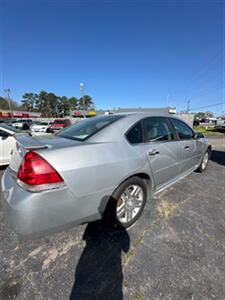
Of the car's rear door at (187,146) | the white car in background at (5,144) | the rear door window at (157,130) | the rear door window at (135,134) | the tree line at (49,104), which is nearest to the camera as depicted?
the rear door window at (135,134)

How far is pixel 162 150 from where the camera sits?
2545 millimetres

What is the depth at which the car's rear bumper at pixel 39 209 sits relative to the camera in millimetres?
1438

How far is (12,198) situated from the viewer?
1.52 meters

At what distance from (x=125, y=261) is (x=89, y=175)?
41.8 inches

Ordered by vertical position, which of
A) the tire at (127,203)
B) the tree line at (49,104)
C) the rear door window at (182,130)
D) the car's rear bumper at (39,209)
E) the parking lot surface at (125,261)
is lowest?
the parking lot surface at (125,261)

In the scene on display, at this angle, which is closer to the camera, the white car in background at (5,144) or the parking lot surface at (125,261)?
the parking lot surface at (125,261)

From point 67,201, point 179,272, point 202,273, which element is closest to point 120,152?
point 67,201

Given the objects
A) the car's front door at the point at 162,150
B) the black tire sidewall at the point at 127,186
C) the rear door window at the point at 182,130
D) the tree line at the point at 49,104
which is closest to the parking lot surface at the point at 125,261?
the black tire sidewall at the point at 127,186

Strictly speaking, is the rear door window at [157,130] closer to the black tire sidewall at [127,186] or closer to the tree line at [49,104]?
the black tire sidewall at [127,186]

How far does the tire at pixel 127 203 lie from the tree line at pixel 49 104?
8697cm

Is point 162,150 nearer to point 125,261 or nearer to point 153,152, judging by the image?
point 153,152

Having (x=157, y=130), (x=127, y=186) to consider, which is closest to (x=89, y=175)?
(x=127, y=186)

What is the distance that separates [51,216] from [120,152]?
40.0 inches

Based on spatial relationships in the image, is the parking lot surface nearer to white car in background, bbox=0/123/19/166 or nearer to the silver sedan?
the silver sedan
